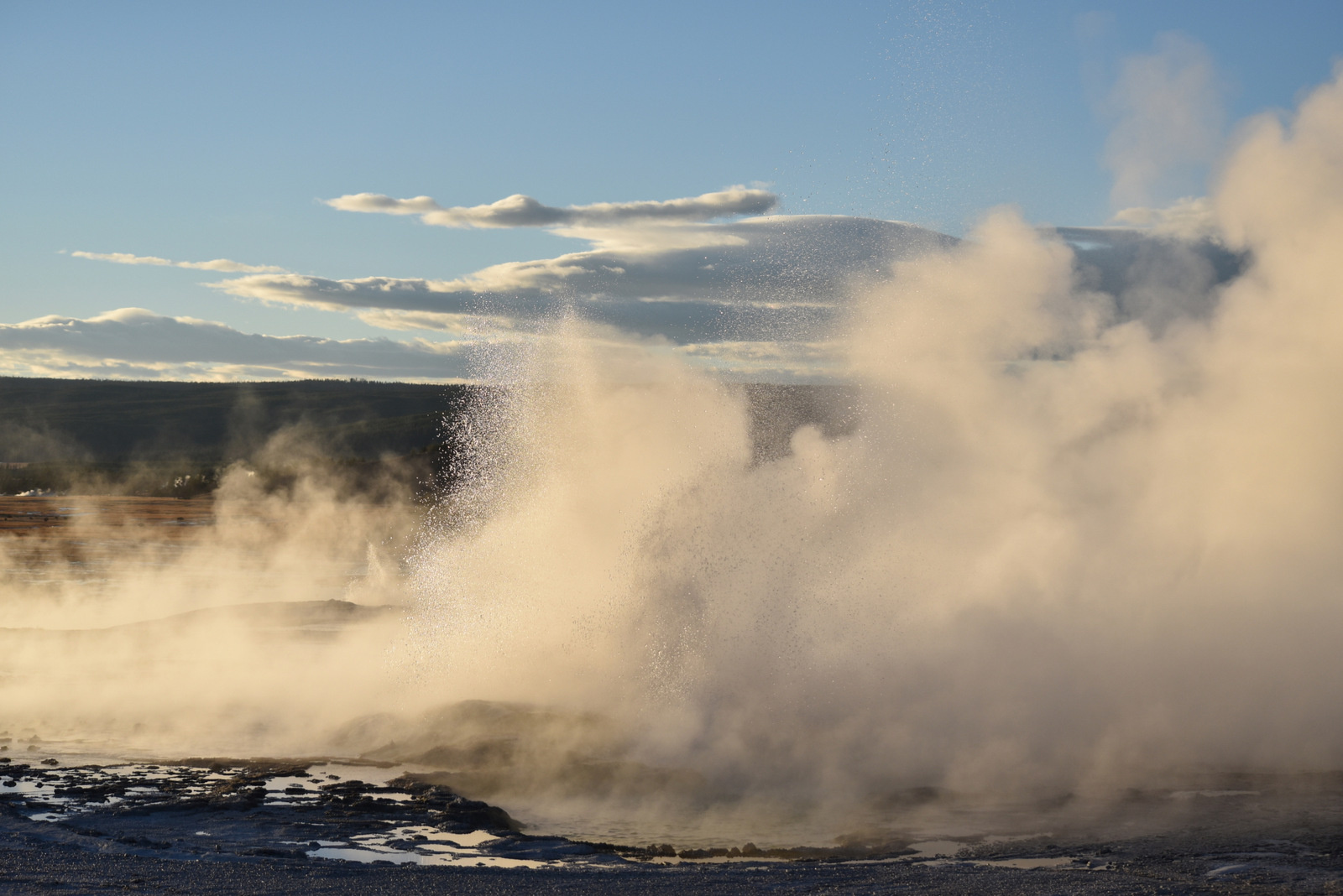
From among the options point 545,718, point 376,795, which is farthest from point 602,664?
point 376,795

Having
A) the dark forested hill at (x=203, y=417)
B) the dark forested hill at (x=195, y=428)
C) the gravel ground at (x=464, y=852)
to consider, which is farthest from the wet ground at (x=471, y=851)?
the dark forested hill at (x=203, y=417)

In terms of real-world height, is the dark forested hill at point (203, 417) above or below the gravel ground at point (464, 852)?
above

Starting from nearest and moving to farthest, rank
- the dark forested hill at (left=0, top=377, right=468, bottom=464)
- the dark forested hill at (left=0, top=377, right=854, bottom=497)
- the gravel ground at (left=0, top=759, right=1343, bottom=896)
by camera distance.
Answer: the gravel ground at (left=0, top=759, right=1343, bottom=896) < the dark forested hill at (left=0, top=377, right=854, bottom=497) < the dark forested hill at (left=0, top=377, right=468, bottom=464)

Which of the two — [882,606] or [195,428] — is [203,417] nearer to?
[195,428]

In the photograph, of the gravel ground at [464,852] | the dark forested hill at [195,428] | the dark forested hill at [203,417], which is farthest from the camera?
the dark forested hill at [203,417]

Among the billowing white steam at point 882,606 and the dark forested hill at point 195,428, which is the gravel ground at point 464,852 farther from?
the dark forested hill at point 195,428

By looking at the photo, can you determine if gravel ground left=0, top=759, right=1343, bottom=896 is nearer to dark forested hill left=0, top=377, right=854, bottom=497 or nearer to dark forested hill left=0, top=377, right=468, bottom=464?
dark forested hill left=0, top=377, right=854, bottom=497

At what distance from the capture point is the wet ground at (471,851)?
9.76 meters

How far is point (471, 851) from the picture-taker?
11.5 m

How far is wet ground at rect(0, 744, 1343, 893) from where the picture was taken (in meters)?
9.76

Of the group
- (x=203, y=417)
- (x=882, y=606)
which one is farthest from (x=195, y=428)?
(x=882, y=606)

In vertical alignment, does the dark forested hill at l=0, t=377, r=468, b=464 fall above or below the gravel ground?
A: above

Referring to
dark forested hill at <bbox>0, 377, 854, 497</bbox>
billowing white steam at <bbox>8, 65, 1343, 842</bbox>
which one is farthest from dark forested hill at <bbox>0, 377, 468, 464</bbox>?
billowing white steam at <bbox>8, 65, 1343, 842</bbox>

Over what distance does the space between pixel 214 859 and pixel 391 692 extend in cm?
728
